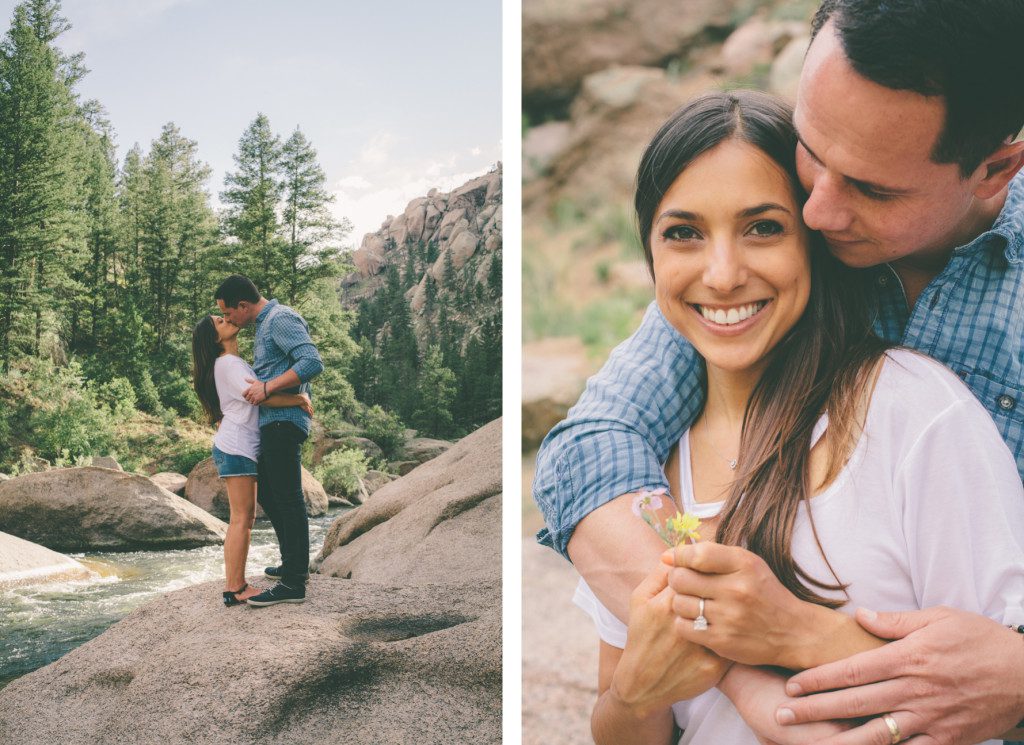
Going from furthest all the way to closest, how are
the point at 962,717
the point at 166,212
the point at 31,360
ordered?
the point at 166,212, the point at 31,360, the point at 962,717

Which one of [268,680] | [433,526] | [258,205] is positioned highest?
[258,205]

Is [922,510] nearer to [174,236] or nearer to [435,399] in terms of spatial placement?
[435,399]

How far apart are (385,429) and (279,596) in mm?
708

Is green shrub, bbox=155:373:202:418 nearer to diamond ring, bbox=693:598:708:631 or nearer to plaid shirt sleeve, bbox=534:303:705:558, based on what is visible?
plaid shirt sleeve, bbox=534:303:705:558

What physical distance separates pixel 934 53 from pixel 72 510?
2878mm

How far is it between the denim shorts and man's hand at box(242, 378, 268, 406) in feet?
0.63

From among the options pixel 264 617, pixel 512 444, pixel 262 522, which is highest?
pixel 512 444

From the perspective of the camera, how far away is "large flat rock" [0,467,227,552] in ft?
9.89

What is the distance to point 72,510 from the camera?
3.06 meters

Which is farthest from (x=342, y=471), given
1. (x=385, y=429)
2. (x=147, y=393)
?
(x=147, y=393)

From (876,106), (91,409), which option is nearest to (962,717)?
(876,106)

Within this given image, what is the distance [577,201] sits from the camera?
347cm

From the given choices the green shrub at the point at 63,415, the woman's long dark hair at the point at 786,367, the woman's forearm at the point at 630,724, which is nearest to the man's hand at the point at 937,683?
the woman's long dark hair at the point at 786,367

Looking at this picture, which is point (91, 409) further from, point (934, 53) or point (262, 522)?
point (934, 53)
